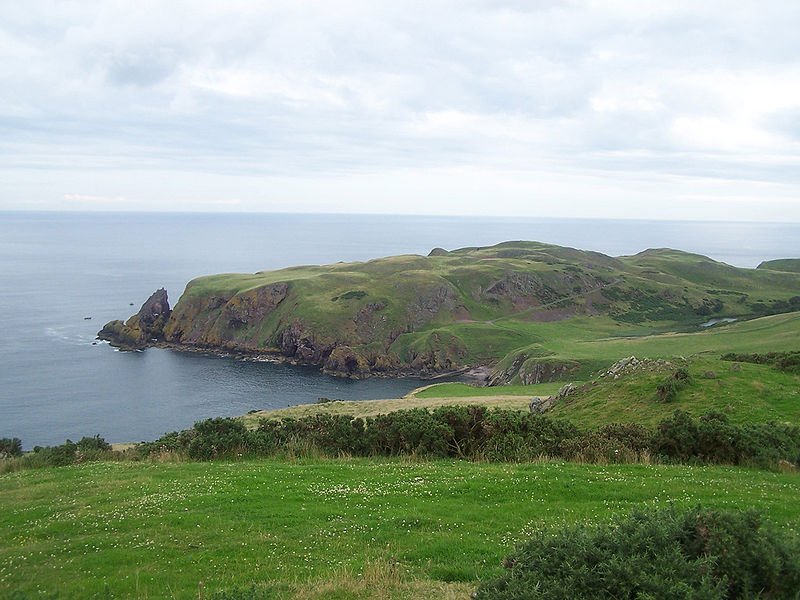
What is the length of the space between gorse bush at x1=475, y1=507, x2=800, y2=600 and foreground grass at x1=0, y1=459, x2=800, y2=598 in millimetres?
1931

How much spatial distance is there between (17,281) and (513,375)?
19942 centimetres

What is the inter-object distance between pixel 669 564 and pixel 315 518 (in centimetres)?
813

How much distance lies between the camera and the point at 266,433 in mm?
21891

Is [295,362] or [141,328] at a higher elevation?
[141,328]

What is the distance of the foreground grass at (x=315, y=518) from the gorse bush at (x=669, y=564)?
76.0 inches

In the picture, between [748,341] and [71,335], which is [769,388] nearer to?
[748,341]

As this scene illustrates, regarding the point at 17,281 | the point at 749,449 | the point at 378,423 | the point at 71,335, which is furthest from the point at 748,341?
the point at 17,281

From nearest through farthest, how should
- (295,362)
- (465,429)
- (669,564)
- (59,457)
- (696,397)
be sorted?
Result: 1. (669,564)
2. (465,429)
3. (59,457)
4. (696,397)
5. (295,362)

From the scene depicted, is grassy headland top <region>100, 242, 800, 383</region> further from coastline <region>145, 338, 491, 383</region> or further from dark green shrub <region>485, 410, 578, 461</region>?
dark green shrub <region>485, 410, 578, 461</region>

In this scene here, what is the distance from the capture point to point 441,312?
129 meters

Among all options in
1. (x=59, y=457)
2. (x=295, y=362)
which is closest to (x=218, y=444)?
(x=59, y=457)

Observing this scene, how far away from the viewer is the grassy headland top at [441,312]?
106 meters

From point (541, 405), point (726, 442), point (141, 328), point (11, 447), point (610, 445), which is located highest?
point (726, 442)

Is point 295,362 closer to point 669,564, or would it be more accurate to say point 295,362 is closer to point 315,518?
point 315,518
